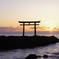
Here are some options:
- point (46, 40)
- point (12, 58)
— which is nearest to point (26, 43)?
point (46, 40)

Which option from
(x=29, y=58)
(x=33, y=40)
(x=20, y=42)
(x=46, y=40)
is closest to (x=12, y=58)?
(x=29, y=58)

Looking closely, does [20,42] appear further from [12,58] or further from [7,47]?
[12,58]

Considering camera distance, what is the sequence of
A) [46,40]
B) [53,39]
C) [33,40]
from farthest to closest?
[53,39]
[46,40]
[33,40]

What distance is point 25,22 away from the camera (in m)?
45.5

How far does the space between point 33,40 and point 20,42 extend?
4.77m

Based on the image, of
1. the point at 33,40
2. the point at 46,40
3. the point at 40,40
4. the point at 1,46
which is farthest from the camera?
the point at 46,40

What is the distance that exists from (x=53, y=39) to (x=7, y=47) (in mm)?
24971

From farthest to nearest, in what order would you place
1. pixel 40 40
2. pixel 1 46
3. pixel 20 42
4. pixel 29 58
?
pixel 40 40 < pixel 20 42 < pixel 1 46 < pixel 29 58

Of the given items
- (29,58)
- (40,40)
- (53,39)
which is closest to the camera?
(29,58)

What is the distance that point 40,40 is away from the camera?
46625mm

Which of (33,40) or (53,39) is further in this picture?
(53,39)

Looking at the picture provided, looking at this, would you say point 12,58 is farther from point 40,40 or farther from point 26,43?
point 40,40

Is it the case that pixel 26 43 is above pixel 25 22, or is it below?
below

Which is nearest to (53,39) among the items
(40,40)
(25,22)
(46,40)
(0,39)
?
(46,40)
